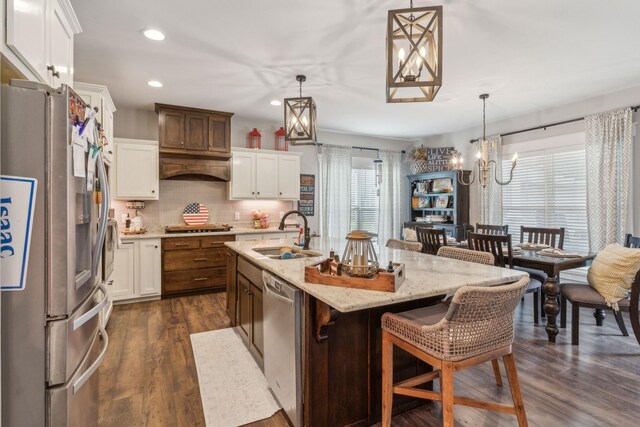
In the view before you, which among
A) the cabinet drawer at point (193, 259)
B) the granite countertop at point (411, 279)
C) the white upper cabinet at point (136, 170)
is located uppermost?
the white upper cabinet at point (136, 170)

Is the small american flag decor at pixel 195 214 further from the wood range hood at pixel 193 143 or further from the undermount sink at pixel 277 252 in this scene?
the undermount sink at pixel 277 252

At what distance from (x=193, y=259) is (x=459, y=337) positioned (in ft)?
12.7

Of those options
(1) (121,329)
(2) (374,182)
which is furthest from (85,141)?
(2) (374,182)

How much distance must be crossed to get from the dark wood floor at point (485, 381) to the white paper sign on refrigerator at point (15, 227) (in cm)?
126

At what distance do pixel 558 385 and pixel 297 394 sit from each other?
1847 mm

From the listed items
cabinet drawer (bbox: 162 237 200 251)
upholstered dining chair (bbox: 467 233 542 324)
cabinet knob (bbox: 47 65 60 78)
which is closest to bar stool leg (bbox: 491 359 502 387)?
upholstered dining chair (bbox: 467 233 542 324)

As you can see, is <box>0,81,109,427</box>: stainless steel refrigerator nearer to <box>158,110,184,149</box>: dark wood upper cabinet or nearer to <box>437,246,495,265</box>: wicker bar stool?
<box>437,246,495,265</box>: wicker bar stool

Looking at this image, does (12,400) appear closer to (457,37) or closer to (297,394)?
(297,394)

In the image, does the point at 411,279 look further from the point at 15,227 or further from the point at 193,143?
the point at 193,143

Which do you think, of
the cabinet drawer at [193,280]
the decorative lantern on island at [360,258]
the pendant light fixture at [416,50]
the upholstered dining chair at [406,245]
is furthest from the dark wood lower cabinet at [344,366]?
the cabinet drawer at [193,280]

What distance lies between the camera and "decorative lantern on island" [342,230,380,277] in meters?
1.66

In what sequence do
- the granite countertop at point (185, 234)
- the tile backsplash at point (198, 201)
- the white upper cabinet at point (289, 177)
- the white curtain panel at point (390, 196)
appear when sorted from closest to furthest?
1. the granite countertop at point (185, 234)
2. the tile backsplash at point (198, 201)
3. the white upper cabinet at point (289, 177)
4. the white curtain panel at point (390, 196)

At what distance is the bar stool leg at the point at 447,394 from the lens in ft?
4.60

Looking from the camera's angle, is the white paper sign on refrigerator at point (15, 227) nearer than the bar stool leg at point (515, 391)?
Yes
